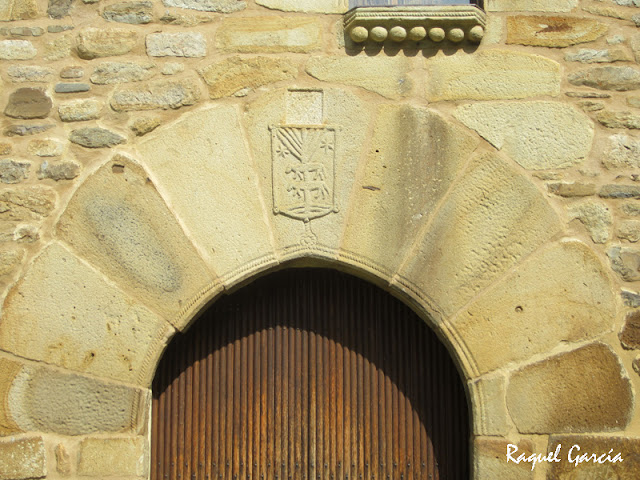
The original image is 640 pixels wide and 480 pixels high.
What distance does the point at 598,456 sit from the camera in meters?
2.86

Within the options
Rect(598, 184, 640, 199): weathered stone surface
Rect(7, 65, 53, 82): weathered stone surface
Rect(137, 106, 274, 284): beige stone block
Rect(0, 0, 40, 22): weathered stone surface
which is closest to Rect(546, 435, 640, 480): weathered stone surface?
Rect(598, 184, 640, 199): weathered stone surface

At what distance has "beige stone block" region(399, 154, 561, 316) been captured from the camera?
2965 millimetres

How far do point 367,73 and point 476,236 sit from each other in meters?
0.81

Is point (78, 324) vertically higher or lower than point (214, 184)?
lower

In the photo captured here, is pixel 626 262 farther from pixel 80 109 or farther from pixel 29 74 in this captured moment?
pixel 29 74

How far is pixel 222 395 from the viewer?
3.20 metres

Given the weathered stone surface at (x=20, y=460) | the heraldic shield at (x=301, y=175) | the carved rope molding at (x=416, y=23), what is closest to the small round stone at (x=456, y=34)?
the carved rope molding at (x=416, y=23)

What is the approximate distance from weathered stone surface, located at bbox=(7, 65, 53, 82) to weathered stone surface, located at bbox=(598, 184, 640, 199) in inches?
91.3

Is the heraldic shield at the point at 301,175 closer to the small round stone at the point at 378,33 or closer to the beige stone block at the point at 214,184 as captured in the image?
the beige stone block at the point at 214,184

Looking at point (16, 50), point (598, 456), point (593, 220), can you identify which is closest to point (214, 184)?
point (16, 50)

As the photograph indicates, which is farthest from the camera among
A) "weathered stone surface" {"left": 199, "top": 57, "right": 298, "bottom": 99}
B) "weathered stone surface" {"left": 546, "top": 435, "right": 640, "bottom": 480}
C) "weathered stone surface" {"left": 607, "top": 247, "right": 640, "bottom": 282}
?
"weathered stone surface" {"left": 199, "top": 57, "right": 298, "bottom": 99}

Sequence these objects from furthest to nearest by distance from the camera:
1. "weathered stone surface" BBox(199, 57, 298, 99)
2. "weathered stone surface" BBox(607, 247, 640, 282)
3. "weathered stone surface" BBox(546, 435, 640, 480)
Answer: "weathered stone surface" BBox(199, 57, 298, 99)
"weathered stone surface" BBox(607, 247, 640, 282)
"weathered stone surface" BBox(546, 435, 640, 480)

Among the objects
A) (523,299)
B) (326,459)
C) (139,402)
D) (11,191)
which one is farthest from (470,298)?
(11,191)

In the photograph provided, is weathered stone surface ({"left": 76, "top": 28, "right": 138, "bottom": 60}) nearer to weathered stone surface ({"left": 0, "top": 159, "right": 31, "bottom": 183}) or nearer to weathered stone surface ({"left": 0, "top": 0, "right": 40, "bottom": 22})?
weathered stone surface ({"left": 0, "top": 0, "right": 40, "bottom": 22})
